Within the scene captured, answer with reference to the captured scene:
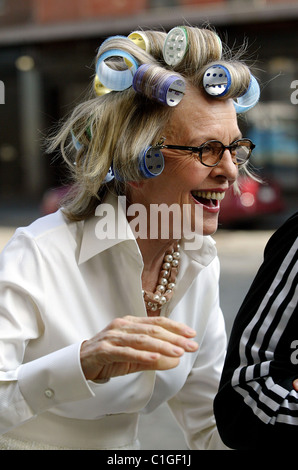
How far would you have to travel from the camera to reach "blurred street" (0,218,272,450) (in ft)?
13.1

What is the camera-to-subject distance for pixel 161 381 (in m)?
1.94

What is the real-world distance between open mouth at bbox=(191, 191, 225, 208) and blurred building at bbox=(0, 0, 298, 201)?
14.4 m

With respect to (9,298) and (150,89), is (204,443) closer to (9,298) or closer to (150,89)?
(9,298)

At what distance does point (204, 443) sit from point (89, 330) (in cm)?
55

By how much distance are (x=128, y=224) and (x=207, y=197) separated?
0.22 meters

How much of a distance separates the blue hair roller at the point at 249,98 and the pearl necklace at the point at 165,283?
0.43 metres

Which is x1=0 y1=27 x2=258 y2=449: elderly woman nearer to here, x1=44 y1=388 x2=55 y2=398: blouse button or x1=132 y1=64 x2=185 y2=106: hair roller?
x1=132 y1=64 x2=185 y2=106: hair roller

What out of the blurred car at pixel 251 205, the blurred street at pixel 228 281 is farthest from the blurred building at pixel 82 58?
the blurred street at pixel 228 281

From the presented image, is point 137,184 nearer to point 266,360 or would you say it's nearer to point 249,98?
point 249,98

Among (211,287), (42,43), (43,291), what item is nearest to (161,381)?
(211,287)

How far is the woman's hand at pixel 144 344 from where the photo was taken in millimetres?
1322

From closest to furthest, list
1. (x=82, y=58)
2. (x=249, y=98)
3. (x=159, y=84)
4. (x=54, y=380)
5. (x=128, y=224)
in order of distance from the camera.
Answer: (x=54, y=380)
(x=159, y=84)
(x=128, y=224)
(x=249, y=98)
(x=82, y=58)

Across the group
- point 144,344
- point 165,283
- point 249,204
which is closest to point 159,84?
point 165,283

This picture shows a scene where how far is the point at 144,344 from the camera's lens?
52.7 inches
